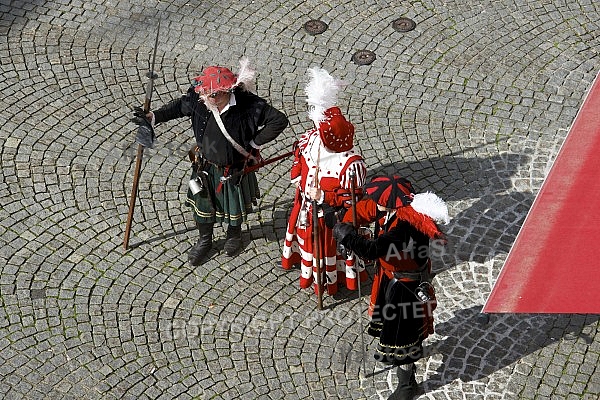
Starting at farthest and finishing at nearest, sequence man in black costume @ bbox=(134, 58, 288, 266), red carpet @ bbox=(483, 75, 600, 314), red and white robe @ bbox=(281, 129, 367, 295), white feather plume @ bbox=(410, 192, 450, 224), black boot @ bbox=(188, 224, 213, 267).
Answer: black boot @ bbox=(188, 224, 213, 267) → man in black costume @ bbox=(134, 58, 288, 266) → red and white robe @ bbox=(281, 129, 367, 295) → white feather plume @ bbox=(410, 192, 450, 224) → red carpet @ bbox=(483, 75, 600, 314)

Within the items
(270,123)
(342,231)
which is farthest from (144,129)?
(342,231)

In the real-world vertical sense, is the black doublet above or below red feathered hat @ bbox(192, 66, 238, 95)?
below

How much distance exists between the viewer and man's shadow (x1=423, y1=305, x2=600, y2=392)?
8.10m

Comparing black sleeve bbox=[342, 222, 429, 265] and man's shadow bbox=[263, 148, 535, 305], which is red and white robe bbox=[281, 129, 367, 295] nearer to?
man's shadow bbox=[263, 148, 535, 305]

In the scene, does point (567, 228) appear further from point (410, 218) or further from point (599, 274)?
point (410, 218)

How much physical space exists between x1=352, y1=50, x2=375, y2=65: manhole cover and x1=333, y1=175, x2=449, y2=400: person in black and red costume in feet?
11.5

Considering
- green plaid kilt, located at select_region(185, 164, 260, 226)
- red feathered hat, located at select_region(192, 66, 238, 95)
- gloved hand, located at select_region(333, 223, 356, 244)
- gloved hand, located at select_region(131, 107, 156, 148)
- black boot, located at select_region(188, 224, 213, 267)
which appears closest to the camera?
gloved hand, located at select_region(333, 223, 356, 244)

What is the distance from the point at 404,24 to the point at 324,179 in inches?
159

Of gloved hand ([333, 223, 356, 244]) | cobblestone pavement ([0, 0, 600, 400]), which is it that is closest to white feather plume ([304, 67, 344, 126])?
gloved hand ([333, 223, 356, 244])

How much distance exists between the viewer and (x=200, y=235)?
9031mm

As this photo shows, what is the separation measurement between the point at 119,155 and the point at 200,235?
151 centimetres

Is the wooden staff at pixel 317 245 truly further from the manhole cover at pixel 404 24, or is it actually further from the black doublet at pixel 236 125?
the manhole cover at pixel 404 24

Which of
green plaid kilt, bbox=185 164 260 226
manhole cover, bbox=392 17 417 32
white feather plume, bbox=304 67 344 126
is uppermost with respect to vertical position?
white feather plume, bbox=304 67 344 126

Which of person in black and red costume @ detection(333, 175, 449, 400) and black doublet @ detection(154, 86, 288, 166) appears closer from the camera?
person in black and red costume @ detection(333, 175, 449, 400)
